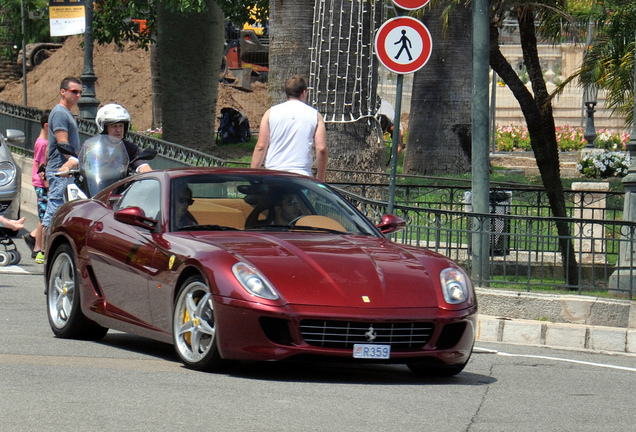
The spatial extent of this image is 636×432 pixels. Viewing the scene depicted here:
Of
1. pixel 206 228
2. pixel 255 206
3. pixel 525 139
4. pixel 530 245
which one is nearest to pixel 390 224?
pixel 255 206

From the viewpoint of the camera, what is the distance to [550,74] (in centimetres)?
5216

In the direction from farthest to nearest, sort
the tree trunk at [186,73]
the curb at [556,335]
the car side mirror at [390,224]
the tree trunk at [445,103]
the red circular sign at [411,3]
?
the tree trunk at [186,73]
the tree trunk at [445,103]
the red circular sign at [411,3]
the curb at [556,335]
the car side mirror at [390,224]

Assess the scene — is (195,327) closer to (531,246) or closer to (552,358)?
(552,358)

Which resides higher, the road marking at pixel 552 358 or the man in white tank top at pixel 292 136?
the man in white tank top at pixel 292 136

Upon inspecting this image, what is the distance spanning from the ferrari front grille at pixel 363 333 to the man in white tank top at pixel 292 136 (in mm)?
4240

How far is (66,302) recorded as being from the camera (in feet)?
29.5

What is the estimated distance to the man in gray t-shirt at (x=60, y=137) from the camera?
12805mm

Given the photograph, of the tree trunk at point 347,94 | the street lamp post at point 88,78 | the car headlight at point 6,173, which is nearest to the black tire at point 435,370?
the car headlight at point 6,173

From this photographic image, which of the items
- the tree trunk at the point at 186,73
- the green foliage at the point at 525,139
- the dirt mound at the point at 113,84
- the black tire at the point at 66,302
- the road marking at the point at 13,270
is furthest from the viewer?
the dirt mound at the point at 113,84

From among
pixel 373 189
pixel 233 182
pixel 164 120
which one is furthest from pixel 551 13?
pixel 164 120

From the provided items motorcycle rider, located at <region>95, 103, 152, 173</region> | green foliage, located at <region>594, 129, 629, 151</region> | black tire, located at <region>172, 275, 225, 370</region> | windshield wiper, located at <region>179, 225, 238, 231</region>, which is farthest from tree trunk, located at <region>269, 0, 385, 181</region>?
green foliage, located at <region>594, 129, 629, 151</region>

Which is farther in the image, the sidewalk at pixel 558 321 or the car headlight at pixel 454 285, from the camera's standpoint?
the sidewalk at pixel 558 321

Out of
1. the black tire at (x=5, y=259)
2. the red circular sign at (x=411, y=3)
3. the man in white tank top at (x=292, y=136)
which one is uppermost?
the red circular sign at (x=411, y=3)

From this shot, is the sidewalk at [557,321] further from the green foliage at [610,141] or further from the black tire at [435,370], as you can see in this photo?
the green foliage at [610,141]
